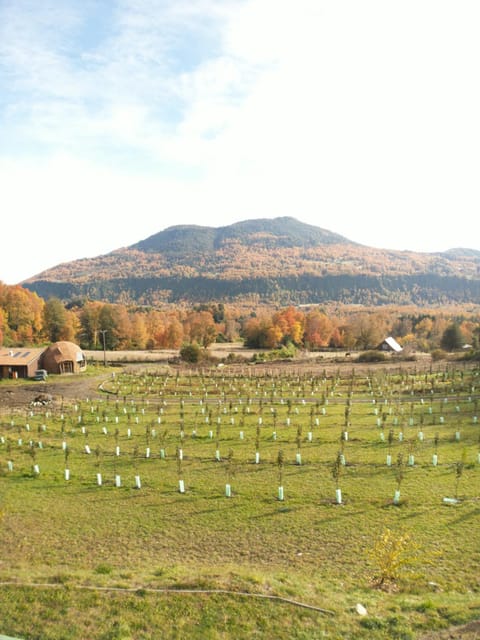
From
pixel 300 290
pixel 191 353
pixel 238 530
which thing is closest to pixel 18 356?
pixel 191 353

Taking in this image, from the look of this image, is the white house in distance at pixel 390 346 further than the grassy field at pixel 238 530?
Yes

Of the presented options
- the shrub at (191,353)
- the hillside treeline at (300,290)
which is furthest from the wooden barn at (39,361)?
the hillside treeline at (300,290)

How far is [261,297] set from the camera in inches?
6767

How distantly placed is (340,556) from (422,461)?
816cm

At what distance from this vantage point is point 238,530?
1149 centimetres

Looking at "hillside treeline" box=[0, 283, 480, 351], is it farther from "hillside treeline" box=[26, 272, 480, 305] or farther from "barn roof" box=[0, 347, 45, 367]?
"hillside treeline" box=[26, 272, 480, 305]

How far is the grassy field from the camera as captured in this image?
734 centimetres

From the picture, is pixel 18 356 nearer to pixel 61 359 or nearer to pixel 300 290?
pixel 61 359

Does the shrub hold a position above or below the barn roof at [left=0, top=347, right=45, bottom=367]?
below

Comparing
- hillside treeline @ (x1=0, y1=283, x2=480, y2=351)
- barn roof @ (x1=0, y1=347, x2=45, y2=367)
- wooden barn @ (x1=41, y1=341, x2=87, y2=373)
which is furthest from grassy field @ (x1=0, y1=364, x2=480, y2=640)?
hillside treeline @ (x1=0, y1=283, x2=480, y2=351)

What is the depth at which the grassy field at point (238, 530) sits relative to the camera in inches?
289

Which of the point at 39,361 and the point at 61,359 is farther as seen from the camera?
the point at 39,361

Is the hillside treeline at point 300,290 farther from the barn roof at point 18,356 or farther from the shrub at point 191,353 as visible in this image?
the barn roof at point 18,356

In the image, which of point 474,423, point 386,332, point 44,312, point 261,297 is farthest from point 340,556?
point 261,297
